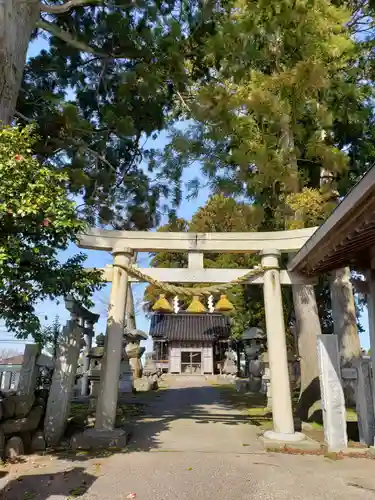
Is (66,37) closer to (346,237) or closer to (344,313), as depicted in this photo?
(346,237)

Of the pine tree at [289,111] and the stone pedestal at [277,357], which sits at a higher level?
the pine tree at [289,111]

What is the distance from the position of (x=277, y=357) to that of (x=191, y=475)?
256 cm

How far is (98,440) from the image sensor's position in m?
5.87

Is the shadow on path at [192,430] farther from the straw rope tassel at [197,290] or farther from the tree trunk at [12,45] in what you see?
the tree trunk at [12,45]

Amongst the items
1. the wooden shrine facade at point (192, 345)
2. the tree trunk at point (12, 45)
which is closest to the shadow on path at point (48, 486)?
the tree trunk at point (12, 45)

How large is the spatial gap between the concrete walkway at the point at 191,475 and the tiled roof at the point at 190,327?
23981 millimetres

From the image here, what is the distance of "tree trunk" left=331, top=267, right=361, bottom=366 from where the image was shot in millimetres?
9641

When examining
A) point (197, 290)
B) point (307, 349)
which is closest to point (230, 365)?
point (307, 349)

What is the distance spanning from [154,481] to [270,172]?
640 cm

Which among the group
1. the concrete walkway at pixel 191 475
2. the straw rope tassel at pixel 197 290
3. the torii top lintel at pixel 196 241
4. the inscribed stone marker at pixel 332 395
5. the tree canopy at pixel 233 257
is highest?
the tree canopy at pixel 233 257

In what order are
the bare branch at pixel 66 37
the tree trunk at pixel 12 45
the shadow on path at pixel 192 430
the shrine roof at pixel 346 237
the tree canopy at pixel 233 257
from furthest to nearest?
the tree canopy at pixel 233 257
the bare branch at pixel 66 37
the shadow on path at pixel 192 430
the tree trunk at pixel 12 45
the shrine roof at pixel 346 237

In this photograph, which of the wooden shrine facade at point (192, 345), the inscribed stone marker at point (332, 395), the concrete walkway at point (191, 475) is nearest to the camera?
the concrete walkway at point (191, 475)

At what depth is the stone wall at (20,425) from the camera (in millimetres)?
5195

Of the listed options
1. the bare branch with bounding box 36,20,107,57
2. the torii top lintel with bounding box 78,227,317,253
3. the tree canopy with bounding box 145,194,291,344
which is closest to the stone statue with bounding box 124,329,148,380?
the tree canopy with bounding box 145,194,291,344
